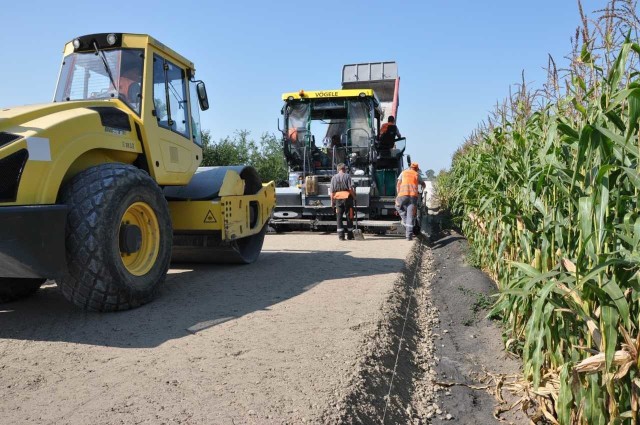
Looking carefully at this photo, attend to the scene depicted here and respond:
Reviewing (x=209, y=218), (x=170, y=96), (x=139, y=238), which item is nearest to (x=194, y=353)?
(x=139, y=238)

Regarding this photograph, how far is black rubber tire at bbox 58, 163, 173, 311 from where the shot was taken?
4215mm

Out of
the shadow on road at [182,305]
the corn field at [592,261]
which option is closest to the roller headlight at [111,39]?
the shadow on road at [182,305]

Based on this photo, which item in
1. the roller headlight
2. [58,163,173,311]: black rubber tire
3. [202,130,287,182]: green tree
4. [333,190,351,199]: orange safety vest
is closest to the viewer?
[58,163,173,311]: black rubber tire

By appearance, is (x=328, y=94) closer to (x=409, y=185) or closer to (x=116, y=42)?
(x=409, y=185)

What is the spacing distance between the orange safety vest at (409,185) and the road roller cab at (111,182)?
4352 mm

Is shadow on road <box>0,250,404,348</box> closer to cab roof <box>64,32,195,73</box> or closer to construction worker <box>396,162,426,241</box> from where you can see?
cab roof <box>64,32,195,73</box>

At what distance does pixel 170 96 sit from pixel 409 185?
5782 millimetres

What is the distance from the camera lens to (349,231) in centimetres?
1073

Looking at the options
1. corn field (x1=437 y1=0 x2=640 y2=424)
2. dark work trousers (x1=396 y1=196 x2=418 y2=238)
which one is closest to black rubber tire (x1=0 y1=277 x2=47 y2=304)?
corn field (x1=437 y1=0 x2=640 y2=424)

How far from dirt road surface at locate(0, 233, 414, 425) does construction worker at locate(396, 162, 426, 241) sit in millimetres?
4494

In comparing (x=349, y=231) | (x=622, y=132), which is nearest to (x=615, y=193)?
(x=622, y=132)

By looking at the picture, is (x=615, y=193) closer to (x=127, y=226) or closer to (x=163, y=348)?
(x=163, y=348)

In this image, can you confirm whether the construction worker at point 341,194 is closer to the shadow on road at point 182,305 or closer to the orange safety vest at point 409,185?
the orange safety vest at point 409,185

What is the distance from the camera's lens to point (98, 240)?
4.24 meters
